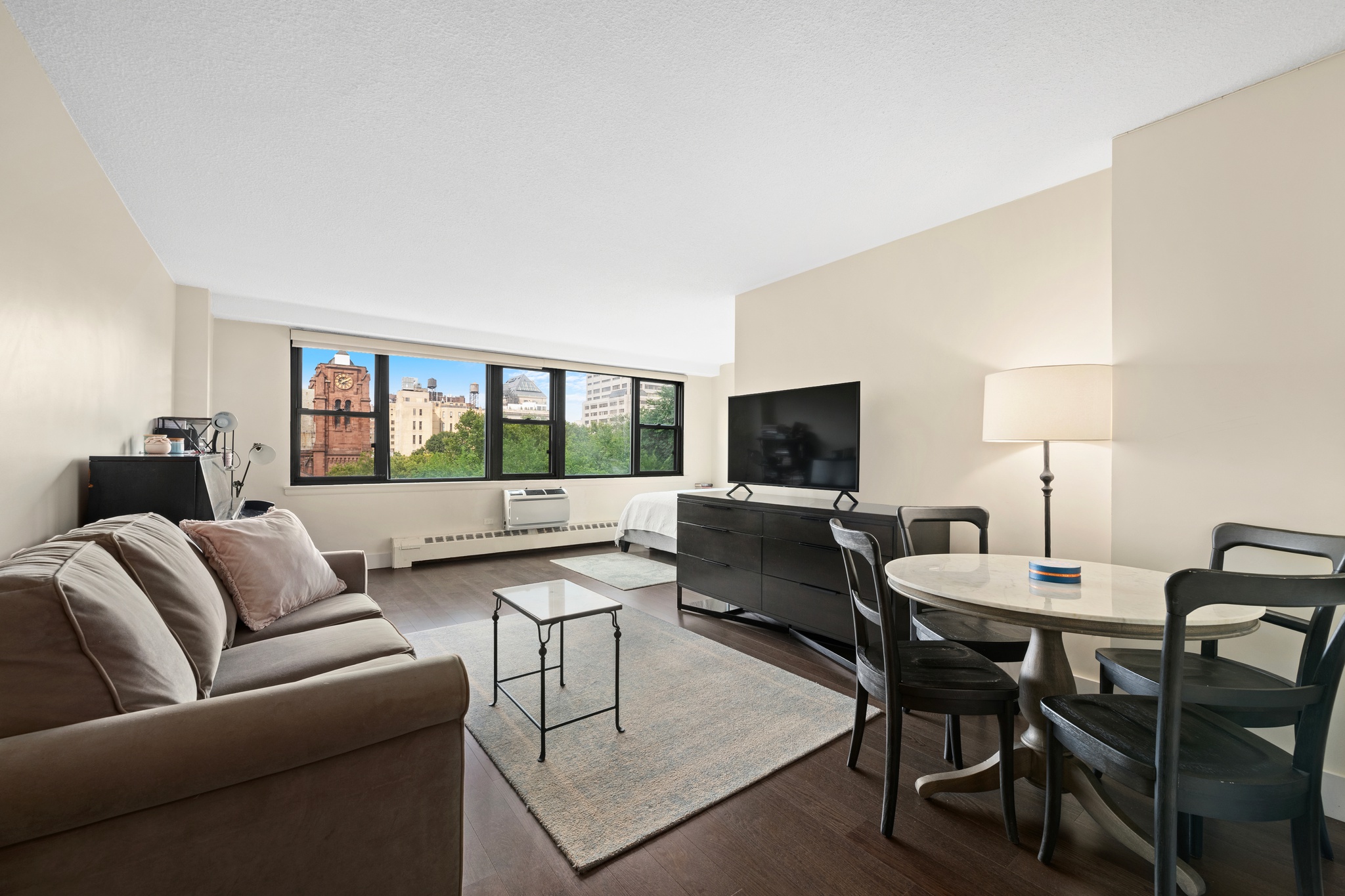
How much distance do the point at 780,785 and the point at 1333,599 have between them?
154 centimetres

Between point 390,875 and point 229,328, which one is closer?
point 390,875

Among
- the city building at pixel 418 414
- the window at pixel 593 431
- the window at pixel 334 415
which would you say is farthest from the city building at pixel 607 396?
the window at pixel 334 415

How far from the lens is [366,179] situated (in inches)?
103

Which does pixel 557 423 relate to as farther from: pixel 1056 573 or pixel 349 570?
pixel 1056 573

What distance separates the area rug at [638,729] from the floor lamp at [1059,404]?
144 cm

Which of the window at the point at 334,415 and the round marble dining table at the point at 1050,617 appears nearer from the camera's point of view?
the round marble dining table at the point at 1050,617

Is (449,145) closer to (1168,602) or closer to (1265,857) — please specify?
(1168,602)

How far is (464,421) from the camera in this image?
19.9 feet

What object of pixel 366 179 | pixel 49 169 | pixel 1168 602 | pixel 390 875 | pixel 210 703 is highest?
pixel 366 179

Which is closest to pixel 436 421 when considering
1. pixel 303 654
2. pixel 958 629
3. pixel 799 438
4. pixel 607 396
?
pixel 607 396

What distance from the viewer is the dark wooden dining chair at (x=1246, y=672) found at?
131 cm

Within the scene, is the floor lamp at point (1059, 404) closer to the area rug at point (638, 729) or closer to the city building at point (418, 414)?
the area rug at point (638, 729)

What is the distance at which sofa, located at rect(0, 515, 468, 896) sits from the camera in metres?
0.91

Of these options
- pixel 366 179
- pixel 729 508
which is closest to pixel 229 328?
pixel 366 179
